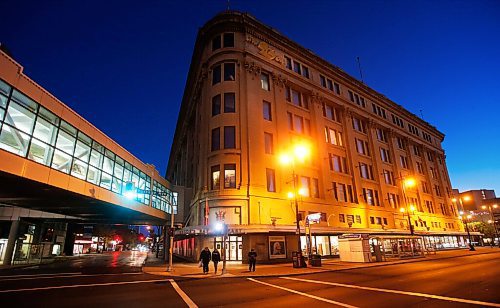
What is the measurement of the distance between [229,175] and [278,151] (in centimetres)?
716

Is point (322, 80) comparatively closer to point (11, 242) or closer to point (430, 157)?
point (430, 157)

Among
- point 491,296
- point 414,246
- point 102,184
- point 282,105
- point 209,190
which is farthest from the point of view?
point 282,105

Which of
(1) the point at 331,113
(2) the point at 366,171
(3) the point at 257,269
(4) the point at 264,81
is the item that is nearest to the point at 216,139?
(4) the point at 264,81

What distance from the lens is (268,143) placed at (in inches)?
1313

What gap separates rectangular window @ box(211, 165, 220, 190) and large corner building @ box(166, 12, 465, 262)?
0.12 meters

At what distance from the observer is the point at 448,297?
9484mm

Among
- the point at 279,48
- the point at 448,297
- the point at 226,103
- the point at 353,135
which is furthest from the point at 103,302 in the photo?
the point at 353,135

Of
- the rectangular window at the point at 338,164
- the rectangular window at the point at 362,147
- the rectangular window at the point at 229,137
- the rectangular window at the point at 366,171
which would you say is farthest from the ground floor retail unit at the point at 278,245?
the rectangular window at the point at 362,147

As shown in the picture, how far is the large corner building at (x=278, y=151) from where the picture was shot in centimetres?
2888

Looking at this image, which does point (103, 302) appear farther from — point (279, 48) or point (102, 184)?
point (279, 48)

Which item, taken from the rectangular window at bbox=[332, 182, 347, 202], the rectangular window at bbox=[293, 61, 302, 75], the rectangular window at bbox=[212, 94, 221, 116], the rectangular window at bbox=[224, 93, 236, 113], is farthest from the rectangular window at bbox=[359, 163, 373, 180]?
the rectangular window at bbox=[212, 94, 221, 116]

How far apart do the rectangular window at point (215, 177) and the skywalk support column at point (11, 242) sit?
24085 millimetres

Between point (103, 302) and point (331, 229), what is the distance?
1047 inches

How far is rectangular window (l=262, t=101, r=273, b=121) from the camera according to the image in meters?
34.6
